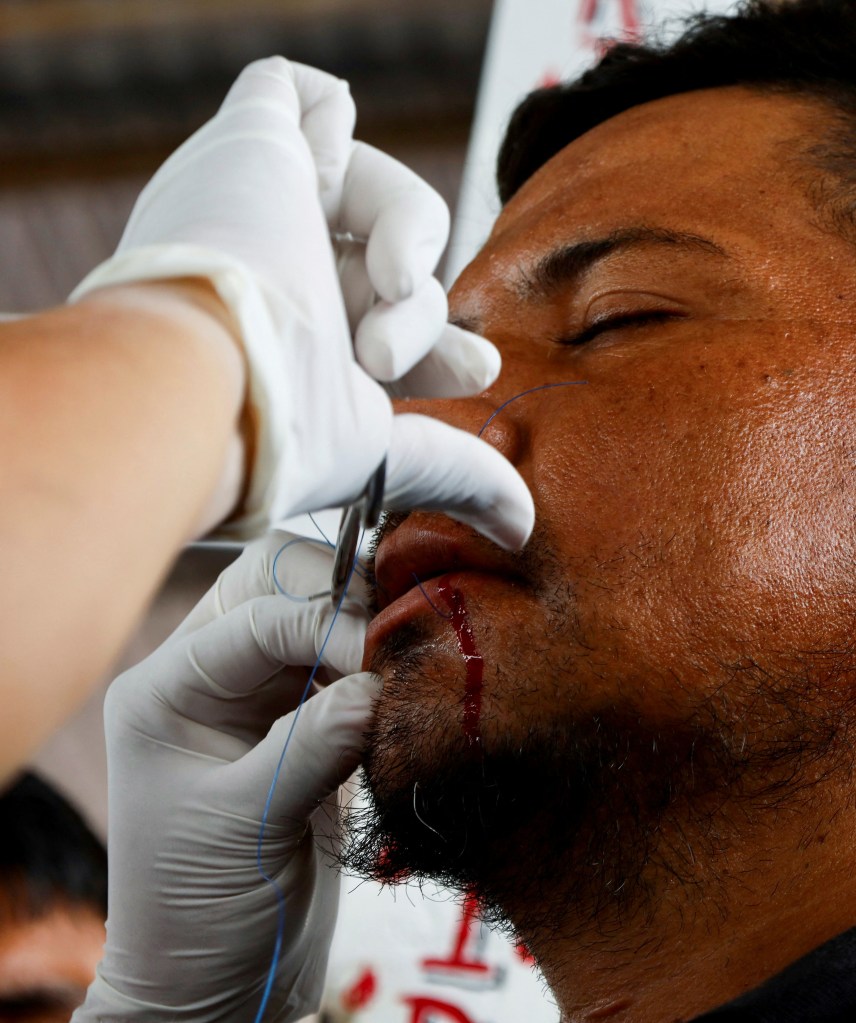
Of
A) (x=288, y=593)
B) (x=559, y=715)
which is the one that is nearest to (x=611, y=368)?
(x=559, y=715)

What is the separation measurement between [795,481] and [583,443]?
0.21 metres

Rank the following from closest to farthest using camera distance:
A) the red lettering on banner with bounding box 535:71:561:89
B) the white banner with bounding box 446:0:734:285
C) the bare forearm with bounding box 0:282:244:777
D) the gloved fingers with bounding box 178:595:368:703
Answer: the bare forearm with bounding box 0:282:244:777, the gloved fingers with bounding box 178:595:368:703, the white banner with bounding box 446:0:734:285, the red lettering on banner with bounding box 535:71:561:89

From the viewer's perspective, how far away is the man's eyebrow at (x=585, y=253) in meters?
1.13

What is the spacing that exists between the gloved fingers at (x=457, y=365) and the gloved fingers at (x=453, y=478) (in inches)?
6.2

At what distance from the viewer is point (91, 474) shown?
51 cm

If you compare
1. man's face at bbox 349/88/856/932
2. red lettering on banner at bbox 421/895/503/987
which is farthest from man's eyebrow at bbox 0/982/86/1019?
man's face at bbox 349/88/856/932

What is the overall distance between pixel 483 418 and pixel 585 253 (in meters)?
0.25

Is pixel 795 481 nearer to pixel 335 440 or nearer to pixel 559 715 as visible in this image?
pixel 559 715

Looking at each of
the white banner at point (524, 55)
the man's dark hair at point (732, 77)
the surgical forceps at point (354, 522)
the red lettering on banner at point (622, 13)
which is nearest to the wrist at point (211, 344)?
the surgical forceps at point (354, 522)

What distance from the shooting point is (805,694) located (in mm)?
955

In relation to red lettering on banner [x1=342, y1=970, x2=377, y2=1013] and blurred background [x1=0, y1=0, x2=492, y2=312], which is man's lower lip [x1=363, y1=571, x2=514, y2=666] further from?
blurred background [x1=0, y1=0, x2=492, y2=312]

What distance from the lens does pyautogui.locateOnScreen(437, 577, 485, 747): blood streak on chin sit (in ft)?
3.22

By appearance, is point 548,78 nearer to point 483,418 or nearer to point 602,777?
point 483,418

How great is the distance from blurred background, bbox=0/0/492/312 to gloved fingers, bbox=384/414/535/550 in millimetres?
3278
